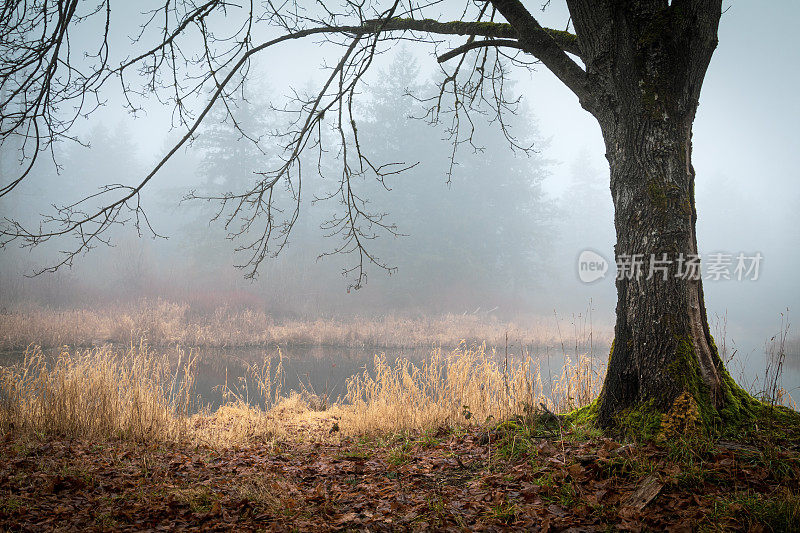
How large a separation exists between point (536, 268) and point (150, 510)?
2440 cm

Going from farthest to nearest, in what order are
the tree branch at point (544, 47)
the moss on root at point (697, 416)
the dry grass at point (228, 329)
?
the dry grass at point (228, 329) → the tree branch at point (544, 47) → the moss on root at point (697, 416)

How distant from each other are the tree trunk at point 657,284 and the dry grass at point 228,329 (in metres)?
13.6

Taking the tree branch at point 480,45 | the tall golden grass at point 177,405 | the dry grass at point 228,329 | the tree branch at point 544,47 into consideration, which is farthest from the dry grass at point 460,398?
the dry grass at point 228,329

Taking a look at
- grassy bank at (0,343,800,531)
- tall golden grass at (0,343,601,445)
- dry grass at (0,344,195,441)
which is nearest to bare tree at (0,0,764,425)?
grassy bank at (0,343,800,531)

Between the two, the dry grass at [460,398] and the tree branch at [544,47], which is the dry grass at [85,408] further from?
the tree branch at [544,47]

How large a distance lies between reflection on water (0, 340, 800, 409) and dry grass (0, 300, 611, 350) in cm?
55

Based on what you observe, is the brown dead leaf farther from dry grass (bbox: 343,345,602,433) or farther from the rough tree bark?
dry grass (bbox: 343,345,602,433)

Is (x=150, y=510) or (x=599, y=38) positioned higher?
(x=599, y=38)

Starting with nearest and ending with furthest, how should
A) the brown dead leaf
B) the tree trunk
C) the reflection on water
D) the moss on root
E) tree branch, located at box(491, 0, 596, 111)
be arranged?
the brown dead leaf, the moss on root, the tree trunk, tree branch, located at box(491, 0, 596, 111), the reflection on water

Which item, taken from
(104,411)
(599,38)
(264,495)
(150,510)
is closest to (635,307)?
(599,38)

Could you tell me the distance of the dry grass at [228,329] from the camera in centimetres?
1424

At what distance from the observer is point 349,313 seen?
21.5 meters

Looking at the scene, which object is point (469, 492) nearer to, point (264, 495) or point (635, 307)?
point (264, 495)

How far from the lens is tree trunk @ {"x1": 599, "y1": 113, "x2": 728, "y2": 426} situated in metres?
3.15
